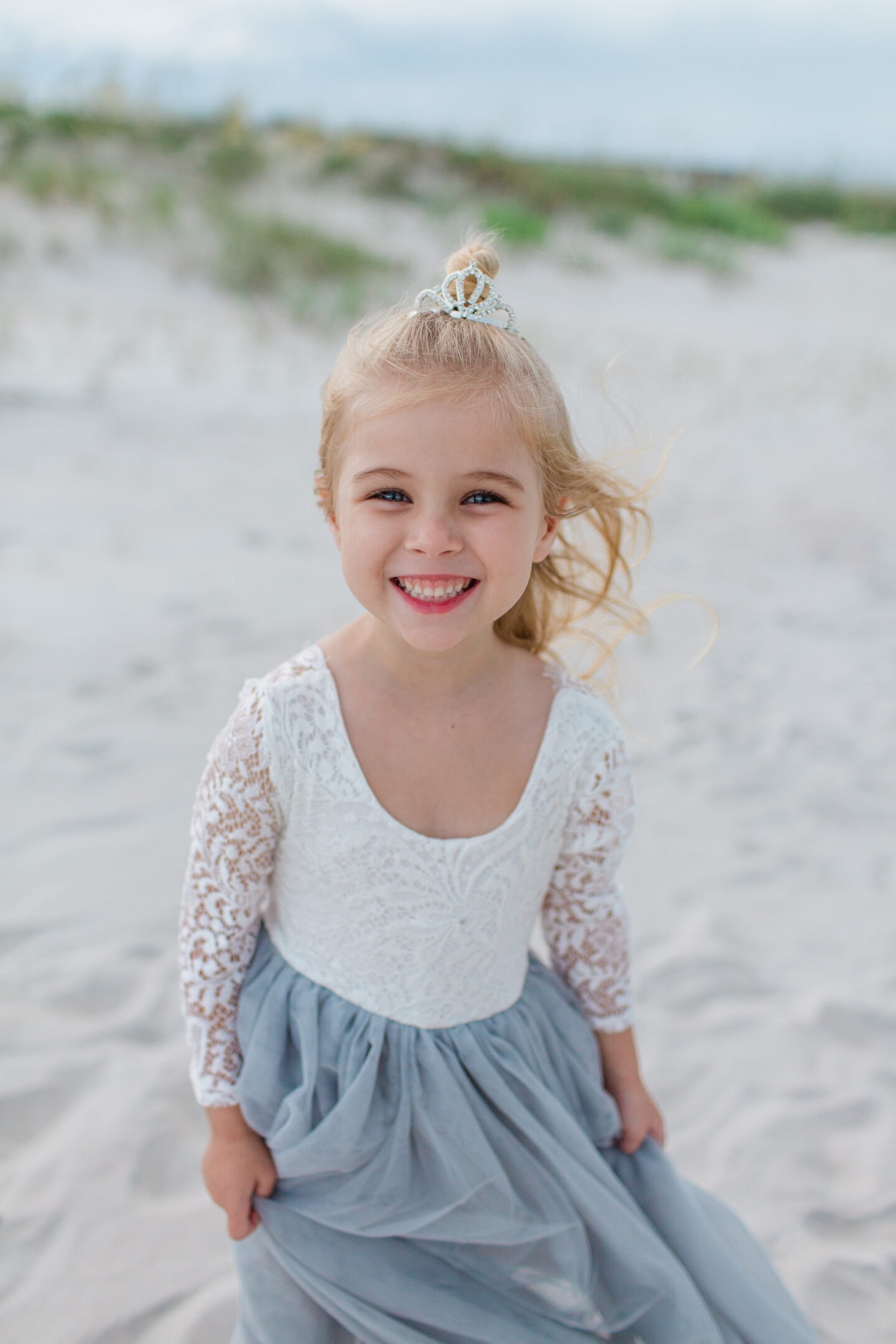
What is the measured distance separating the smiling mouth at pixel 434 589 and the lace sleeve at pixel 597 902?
34 centimetres

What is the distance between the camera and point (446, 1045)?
4.49 ft

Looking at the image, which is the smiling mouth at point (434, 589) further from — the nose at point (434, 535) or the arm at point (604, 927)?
the arm at point (604, 927)

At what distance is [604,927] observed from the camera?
1.50 m

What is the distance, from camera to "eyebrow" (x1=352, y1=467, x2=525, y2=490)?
1.16m

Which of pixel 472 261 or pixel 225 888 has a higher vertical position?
pixel 472 261

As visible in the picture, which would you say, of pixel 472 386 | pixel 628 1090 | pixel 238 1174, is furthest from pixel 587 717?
pixel 238 1174

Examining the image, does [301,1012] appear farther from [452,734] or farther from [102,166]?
[102,166]

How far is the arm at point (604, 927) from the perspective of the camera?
1.39 metres

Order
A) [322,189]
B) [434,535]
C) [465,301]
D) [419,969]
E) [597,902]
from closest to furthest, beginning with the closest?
[434,535], [465,301], [419,969], [597,902], [322,189]

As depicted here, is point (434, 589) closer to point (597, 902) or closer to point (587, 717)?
point (587, 717)

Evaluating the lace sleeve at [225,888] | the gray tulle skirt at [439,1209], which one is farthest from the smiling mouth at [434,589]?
the gray tulle skirt at [439,1209]

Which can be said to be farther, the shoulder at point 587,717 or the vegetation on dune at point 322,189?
the vegetation on dune at point 322,189

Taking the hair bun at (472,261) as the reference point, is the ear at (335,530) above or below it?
below

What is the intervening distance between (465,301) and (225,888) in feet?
2.61
